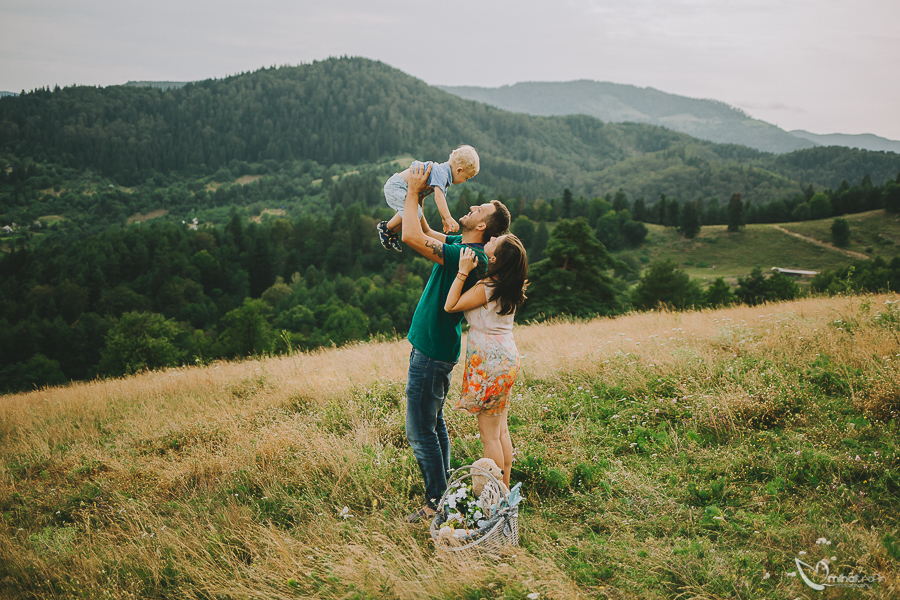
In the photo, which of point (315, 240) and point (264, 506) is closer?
point (264, 506)

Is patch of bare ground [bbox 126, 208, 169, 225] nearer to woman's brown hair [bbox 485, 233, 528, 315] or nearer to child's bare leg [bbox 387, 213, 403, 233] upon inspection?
child's bare leg [bbox 387, 213, 403, 233]

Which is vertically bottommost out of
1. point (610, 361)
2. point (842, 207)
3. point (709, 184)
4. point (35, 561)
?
point (35, 561)

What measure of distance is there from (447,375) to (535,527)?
1.43 meters

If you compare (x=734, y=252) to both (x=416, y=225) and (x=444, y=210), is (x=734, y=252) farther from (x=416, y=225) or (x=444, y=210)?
(x=416, y=225)

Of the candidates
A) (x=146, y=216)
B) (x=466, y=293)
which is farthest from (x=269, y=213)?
(x=466, y=293)

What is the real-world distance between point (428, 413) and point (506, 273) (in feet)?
3.89

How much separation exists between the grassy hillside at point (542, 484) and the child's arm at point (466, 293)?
66.8 inches

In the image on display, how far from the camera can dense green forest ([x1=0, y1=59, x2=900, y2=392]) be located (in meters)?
41.8

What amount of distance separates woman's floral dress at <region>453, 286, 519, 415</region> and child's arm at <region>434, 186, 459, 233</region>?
0.65 meters

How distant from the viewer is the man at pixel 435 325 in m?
3.29

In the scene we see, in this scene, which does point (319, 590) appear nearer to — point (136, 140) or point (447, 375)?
point (447, 375)

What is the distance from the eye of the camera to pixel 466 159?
345 centimetres

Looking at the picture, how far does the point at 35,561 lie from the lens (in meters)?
3.72

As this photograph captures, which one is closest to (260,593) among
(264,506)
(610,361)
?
(264,506)
